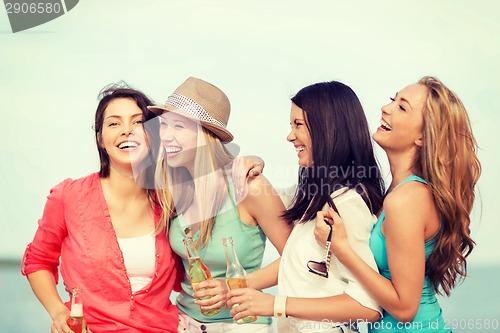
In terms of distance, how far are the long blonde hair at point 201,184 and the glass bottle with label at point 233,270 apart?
12cm

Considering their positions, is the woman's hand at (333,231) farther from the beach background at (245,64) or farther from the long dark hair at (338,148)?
the beach background at (245,64)

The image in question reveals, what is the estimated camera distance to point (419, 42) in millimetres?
8375

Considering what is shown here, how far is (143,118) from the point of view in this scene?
3070 mm

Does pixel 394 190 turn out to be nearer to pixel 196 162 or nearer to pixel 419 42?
pixel 196 162

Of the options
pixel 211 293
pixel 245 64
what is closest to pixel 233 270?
pixel 211 293

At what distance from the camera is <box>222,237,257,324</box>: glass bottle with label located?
2691 mm

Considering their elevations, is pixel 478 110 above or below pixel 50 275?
below

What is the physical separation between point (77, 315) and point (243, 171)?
2.75ft

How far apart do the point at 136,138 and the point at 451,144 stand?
1.30m

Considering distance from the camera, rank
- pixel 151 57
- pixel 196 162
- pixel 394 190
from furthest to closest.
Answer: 1. pixel 151 57
2. pixel 196 162
3. pixel 394 190

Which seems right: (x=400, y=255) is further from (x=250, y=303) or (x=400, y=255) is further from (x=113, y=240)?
(x=113, y=240)

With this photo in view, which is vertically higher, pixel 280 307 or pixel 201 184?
pixel 201 184

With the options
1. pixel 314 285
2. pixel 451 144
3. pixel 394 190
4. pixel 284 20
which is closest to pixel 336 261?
pixel 314 285

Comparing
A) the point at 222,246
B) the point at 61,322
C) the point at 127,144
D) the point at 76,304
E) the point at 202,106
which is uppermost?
the point at 202,106
